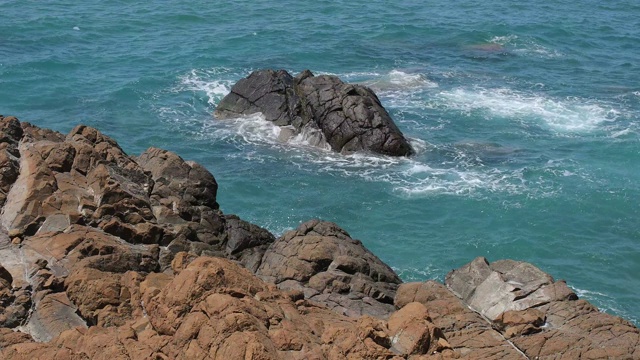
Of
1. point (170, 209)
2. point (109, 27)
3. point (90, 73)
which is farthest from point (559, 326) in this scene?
point (109, 27)

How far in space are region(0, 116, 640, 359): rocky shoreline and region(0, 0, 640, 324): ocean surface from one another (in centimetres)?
836

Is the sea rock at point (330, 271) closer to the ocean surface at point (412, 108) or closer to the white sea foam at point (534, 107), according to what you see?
the ocean surface at point (412, 108)

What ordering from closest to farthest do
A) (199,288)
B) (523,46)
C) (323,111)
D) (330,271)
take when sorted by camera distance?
(199,288)
(330,271)
(323,111)
(523,46)

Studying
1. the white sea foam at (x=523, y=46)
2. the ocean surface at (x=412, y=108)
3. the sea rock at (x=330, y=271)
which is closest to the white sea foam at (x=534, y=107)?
the ocean surface at (x=412, y=108)

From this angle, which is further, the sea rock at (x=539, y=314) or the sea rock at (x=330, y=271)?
the sea rock at (x=330, y=271)

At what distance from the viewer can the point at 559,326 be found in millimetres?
25484

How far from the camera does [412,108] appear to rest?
56.3 metres

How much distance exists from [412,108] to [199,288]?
38246 millimetres

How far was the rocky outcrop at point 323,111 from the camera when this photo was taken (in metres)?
48.5

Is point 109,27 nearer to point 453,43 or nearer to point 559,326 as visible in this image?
point 453,43

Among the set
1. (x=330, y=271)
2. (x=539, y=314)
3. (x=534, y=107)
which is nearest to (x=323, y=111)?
(x=534, y=107)

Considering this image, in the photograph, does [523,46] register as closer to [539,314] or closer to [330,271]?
[330,271]

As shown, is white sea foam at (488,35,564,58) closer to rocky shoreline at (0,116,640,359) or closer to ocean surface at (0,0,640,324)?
ocean surface at (0,0,640,324)

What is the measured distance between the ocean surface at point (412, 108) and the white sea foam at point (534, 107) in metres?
0.18
